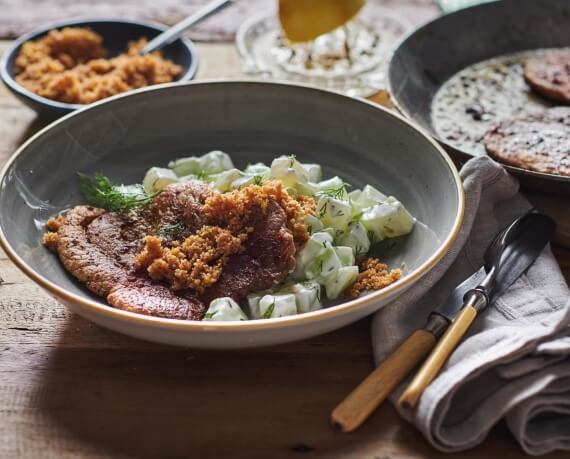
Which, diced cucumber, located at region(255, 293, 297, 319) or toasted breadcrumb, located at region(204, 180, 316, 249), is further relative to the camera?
toasted breadcrumb, located at region(204, 180, 316, 249)

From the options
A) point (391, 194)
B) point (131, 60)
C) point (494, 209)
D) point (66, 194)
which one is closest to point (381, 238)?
point (391, 194)

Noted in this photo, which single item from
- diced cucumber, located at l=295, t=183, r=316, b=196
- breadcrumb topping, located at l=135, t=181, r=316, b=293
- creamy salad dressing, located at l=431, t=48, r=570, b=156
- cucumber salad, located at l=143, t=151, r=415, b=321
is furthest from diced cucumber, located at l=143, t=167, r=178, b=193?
creamy salad dressing, located at l=431, t=48, r=570, b=156

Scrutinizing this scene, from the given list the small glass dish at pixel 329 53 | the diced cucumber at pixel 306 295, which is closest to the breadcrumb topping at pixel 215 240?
the diced cucumber at pixel 306 295

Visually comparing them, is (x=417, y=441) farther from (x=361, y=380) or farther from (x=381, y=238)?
(x=381, y=238)

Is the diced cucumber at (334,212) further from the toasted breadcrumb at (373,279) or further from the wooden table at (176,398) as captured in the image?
the wooden table at (176,398)

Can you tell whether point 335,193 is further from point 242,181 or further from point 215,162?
point 215,162

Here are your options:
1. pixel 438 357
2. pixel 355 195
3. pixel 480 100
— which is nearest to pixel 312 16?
pixel 480 100

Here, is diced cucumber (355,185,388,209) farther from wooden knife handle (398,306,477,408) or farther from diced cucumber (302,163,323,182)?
wooden knife handle (398,306,477,408)
